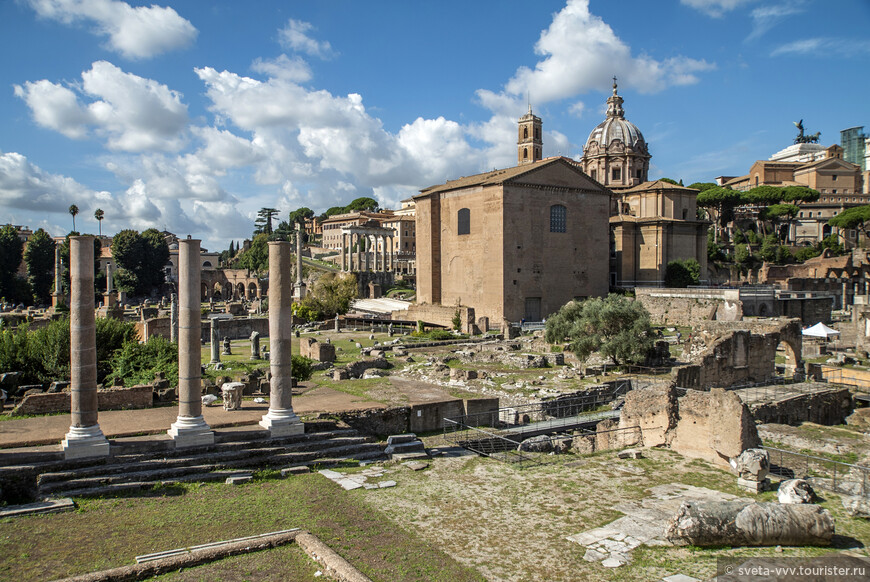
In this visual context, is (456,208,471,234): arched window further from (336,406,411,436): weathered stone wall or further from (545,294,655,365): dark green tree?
(336,406,411,436): weathered stone wall

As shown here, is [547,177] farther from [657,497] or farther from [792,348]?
[657,497]

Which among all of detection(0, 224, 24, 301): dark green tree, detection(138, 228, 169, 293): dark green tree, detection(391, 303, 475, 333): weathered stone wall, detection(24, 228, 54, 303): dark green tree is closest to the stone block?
detection(391, 303, 475, 333): weathered stone wall

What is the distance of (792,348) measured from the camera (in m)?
22.4

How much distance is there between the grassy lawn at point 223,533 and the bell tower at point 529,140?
1950 inches

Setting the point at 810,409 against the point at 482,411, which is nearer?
the point at 482,411

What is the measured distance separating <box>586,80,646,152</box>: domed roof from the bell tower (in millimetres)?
6530

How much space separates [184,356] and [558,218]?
35553 millimetres

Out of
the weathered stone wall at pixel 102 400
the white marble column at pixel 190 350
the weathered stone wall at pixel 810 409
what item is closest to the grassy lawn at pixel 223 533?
the white marble column at pixel 190 350

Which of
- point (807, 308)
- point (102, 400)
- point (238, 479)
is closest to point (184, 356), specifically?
point (238, 479)

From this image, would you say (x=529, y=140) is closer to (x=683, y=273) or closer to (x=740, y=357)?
(x=683, y=273)

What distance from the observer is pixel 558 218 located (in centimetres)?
4375

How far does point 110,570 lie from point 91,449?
152 inches

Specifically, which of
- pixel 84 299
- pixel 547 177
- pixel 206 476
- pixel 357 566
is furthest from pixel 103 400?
pixel 547 177

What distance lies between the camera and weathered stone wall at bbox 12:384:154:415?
43.3 ft
